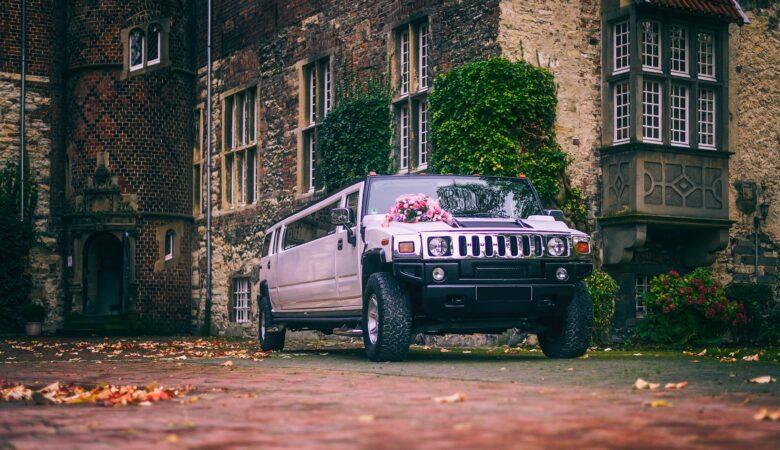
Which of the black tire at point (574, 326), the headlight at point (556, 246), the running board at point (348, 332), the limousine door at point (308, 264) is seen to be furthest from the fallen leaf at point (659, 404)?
the limousine door at point (308, 264)

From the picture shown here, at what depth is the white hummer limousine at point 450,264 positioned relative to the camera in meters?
11.0

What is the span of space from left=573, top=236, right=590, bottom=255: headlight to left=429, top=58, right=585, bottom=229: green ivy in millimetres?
5041

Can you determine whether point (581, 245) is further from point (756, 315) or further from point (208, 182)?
point (208, 182)

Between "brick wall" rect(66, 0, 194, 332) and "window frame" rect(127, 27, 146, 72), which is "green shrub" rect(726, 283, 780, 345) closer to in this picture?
"brick wall" rect(66, 0, 194, 332)

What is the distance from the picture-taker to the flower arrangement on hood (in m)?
11.5

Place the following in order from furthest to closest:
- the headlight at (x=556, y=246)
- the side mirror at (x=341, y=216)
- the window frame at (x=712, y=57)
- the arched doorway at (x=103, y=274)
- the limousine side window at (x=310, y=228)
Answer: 1. the arched doorway at (x=103, y=274)
2. the window frame at (x=712, y=57)
3. the limousine side window at (x=310, y=228)
4. the side mirror at (x=341, y=216)
5. the headlight at (x=556, y=246)

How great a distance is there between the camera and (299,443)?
4969 mm

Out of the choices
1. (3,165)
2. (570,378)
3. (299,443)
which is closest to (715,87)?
(570,378)

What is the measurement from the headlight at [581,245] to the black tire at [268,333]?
5.48 meters

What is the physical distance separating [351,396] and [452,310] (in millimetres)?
3827

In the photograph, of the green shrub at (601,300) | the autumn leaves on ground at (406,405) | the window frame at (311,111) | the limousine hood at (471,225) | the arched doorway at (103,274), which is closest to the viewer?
the autumn leaves on ground at (406,405)

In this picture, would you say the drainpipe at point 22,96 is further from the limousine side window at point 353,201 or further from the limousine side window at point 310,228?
the limousine side window at point 353,201

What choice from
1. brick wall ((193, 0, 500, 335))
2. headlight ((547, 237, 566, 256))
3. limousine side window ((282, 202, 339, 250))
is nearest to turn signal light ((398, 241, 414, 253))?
headlight ((547, 237, 566, 256))

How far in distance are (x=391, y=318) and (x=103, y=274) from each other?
1946 cm
